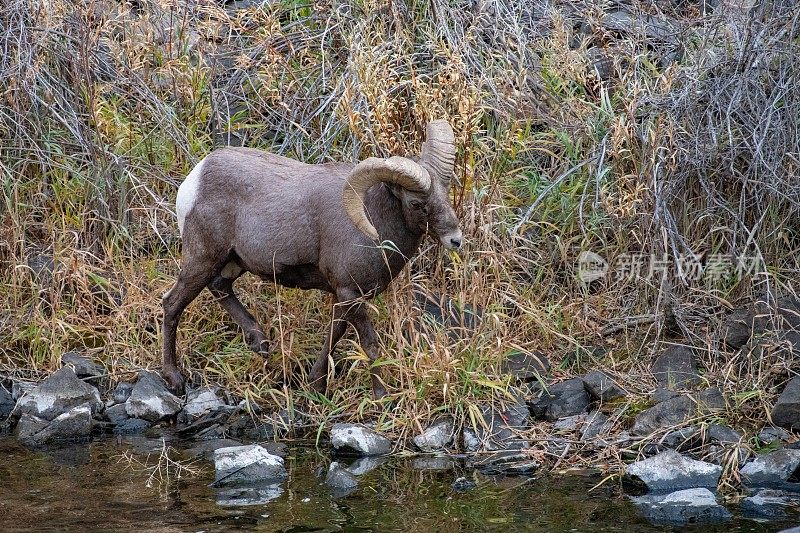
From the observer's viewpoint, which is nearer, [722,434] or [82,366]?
[722,434]

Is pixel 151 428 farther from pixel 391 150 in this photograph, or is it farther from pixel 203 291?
pixel 391 150

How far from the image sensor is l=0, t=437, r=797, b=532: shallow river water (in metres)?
5.36

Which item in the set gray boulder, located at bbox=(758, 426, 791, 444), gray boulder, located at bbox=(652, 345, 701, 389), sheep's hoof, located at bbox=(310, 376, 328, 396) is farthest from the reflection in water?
gray boulder, located at bbox=(758, 426, 791, 444)

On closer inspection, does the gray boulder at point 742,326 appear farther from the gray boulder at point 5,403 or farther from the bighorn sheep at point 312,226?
the gray boulder at point 5,403

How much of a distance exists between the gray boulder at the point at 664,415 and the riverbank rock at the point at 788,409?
1.37 feet

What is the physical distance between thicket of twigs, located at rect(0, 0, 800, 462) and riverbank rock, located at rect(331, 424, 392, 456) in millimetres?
164

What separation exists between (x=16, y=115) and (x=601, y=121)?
4.11 m

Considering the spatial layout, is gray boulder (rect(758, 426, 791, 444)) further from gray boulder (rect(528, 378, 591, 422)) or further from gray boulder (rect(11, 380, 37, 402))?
gray boulder (rect(11, 380, 37, 402))

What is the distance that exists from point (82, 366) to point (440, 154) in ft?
8.66

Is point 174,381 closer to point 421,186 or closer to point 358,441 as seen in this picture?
point 358,441

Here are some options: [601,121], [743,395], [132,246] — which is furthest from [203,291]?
[743,395]

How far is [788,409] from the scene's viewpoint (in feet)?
20.5

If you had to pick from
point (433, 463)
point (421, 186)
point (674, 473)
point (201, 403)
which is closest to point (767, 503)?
point (674, 473)

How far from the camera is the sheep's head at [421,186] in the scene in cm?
633
